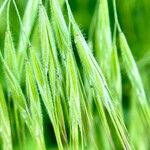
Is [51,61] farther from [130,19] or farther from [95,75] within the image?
[130,19]

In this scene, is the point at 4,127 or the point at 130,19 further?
the point at 130,19

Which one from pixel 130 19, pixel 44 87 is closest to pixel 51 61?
pixel 44 87

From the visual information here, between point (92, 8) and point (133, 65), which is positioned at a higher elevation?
point (92, 8)

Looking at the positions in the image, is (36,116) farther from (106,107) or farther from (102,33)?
(102,33)

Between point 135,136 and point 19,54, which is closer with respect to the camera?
point 19,54

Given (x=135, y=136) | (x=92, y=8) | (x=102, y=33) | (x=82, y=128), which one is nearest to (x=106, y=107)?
(x=82, y=128)

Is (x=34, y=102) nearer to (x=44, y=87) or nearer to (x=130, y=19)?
(x=44, y=87)

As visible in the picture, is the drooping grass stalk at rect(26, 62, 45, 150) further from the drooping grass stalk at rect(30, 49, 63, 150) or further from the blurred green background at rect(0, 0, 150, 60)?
the blurred green background at rect(0, 0, 150, 60)

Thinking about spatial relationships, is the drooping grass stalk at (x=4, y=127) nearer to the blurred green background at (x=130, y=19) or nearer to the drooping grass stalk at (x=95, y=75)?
the drooping grass stalk at (x=95, y=75)

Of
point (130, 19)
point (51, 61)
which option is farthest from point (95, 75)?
point (130, 19)

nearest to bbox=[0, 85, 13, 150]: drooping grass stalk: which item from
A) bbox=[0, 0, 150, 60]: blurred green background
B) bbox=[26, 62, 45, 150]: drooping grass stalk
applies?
bbox=[26, 62, 45, 150]: drooping grass stalk

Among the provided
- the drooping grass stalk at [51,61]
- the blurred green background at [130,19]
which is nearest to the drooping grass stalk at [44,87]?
the drooping grass stalk at [51,61]
